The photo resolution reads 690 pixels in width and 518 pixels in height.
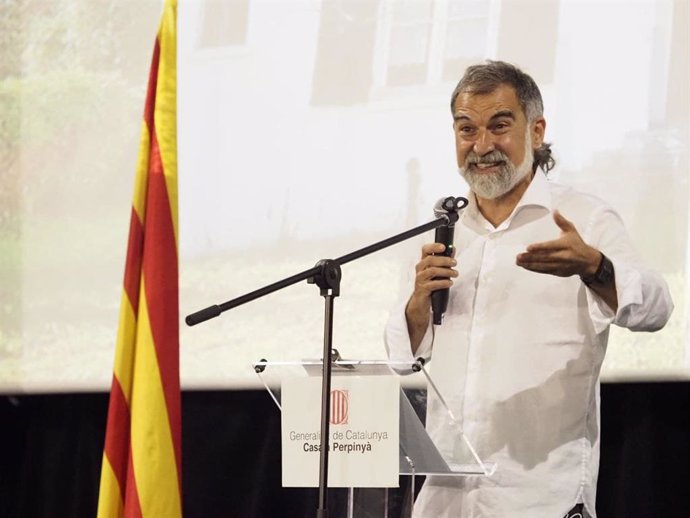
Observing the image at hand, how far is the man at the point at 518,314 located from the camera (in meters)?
3.13

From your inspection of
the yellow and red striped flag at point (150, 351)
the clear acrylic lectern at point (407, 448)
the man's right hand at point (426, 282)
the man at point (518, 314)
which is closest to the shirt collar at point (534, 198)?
the man at point (518, 314)

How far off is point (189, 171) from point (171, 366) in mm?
1232

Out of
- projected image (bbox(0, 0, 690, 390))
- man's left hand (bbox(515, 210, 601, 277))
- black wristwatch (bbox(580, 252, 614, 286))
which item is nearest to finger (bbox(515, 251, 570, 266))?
man's left hand (bbox(515, 210, 601, 277))

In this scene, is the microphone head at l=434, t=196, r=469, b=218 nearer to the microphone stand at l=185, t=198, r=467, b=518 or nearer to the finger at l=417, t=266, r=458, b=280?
the microphone stand at l=185, t=198, r=467, b=518

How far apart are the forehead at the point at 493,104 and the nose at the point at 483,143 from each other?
0.16 feet

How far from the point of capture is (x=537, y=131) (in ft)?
11.8

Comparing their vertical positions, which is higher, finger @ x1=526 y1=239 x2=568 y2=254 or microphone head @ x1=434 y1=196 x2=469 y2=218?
microphone head @ x1=434 y1=196 x2=469 y2=218

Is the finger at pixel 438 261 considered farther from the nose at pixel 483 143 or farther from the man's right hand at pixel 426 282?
the nose at pixel 483 143

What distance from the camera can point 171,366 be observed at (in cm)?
338

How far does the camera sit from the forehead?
3510mm

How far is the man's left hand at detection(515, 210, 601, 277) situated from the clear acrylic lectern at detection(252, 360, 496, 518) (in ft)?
1.36

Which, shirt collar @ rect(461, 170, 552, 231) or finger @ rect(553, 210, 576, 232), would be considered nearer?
finger @ rect(553, 210, 576, 232)

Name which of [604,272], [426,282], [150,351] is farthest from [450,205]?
[150,351]

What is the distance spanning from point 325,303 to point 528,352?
2.92 feet
